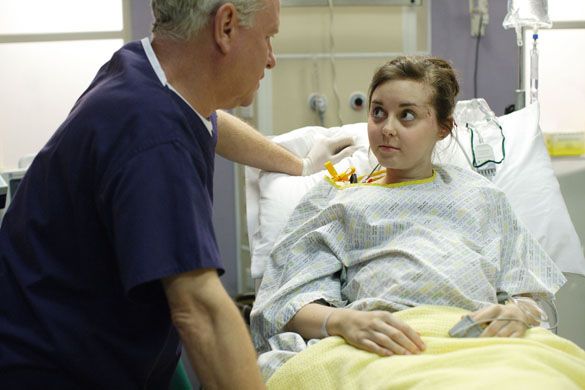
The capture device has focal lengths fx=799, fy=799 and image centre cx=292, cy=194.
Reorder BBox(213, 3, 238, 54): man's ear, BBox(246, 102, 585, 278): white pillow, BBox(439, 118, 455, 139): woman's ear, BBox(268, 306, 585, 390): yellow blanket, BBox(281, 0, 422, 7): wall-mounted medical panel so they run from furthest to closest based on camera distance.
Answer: BBox(281, 0, 422, 7): wall-mounted medical panel, BBox(246, 102, 585, 278): white pillow, BBox(439, 118, 455, 139): woman's ear, BBox(268, 306, 585, 390): yellow blanket, BBox(213, 3, 238, 54): man's ear

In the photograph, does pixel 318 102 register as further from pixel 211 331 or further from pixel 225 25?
pixel 211 331

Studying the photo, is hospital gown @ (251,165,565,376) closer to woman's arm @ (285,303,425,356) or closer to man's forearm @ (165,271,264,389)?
woman's arm @ (285,303,425,356)

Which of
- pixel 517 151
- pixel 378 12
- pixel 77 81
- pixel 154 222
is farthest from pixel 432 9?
pixel 154 222

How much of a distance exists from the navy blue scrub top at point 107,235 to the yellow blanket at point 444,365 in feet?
1.08

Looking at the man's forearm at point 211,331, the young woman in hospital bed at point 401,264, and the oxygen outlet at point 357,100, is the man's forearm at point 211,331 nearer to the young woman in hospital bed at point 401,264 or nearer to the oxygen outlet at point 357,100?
the young woman in hospital bed at point 401,264

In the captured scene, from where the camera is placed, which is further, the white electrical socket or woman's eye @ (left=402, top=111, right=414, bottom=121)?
the white electrical socket

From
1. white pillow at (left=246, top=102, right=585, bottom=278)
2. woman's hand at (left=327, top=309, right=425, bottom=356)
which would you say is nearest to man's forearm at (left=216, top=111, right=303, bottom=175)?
white pillow at (left=246, top=102, right=585, bottom=278)

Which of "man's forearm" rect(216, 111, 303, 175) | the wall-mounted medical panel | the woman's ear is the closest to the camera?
the woman's ear

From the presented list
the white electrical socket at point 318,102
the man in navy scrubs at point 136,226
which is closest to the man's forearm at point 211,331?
the man in navy scrubs at point 136,226

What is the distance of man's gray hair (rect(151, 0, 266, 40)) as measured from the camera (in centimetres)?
126

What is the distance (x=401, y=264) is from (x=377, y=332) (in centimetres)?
27

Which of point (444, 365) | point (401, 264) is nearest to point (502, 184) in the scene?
point (401, 264)

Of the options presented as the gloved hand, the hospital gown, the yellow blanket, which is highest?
the gloved hand

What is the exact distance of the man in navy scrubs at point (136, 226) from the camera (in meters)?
1.17
